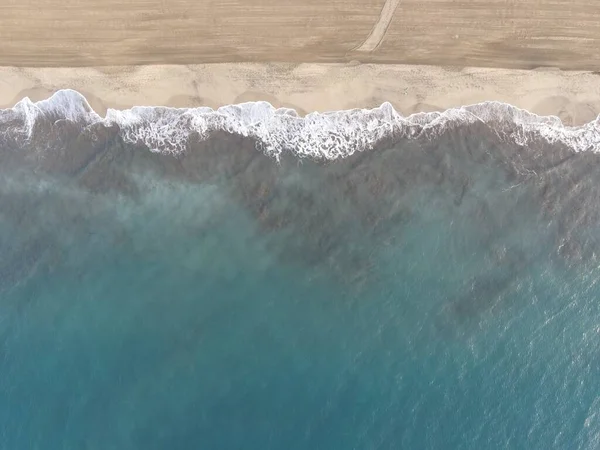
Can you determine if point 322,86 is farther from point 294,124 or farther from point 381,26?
point 381,26

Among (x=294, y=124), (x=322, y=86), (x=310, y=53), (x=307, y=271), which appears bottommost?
(x=307, y=271)

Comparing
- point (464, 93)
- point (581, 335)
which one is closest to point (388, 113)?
point (464, 93)

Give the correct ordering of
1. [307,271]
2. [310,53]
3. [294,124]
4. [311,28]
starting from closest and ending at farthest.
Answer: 1. [311,28]
2. [310,53]
3. [307,271]
4. [294,124]

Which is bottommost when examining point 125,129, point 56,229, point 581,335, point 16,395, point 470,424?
point 470,424

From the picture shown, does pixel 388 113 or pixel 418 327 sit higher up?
pixel 388 113

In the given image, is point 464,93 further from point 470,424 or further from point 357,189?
point 470,424

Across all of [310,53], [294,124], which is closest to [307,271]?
[294,124]

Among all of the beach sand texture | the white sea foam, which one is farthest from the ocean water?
the beach sand texture
